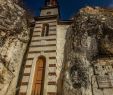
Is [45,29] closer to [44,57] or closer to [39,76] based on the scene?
[44,57]

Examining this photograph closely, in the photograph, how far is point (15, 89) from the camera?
10.9m

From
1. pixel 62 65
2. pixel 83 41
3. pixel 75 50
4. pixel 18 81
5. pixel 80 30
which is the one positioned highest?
pixel 80 30

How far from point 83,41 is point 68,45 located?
1.29 m

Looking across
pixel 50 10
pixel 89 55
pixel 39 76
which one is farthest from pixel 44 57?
pixel 50 10

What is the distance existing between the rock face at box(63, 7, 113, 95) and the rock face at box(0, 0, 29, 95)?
347 cm

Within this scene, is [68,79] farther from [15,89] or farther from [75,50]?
[15,89]

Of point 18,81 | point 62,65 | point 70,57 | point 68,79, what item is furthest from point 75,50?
point 18,81

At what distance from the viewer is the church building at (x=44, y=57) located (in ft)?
33.9

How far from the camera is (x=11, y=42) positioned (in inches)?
489

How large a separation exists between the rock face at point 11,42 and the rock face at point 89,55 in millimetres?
3470

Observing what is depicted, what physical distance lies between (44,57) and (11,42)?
285cm

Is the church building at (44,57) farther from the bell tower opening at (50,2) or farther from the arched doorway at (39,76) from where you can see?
the bell tower opening at (50,2)

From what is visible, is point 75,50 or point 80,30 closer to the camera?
point 75,50

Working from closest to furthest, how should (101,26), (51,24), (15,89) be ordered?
(15,89), (101,26), (51,24)
